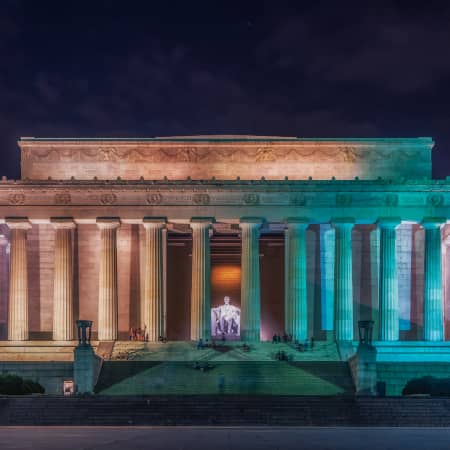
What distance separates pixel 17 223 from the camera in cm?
7431

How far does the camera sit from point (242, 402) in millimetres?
52719

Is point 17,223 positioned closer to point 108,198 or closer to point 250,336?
point 108,198

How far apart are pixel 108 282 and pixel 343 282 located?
18.8 meters

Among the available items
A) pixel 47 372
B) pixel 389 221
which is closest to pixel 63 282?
pixel 47 372

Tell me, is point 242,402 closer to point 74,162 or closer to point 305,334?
point 305,334

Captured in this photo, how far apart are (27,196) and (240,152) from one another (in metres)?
18.2

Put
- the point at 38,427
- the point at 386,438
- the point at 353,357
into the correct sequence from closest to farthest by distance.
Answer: the point at 386,438 < the point at 38,427 < the point at 353,357

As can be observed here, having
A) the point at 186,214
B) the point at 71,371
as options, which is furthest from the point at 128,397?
the point at 186,214

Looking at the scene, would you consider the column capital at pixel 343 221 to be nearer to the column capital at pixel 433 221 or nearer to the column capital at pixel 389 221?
the column capital at pixel 389 221

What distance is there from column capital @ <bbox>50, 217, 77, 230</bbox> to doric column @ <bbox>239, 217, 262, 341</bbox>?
13551 mm

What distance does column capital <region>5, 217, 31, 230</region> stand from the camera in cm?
7412

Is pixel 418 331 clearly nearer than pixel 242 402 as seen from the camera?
No

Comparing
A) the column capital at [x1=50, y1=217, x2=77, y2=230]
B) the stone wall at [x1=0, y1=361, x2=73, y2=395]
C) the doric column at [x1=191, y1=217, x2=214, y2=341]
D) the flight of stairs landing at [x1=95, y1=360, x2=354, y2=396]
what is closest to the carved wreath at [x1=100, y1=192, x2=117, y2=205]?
the column capital at [x1=50, y1=217, x2=77, y2=230]

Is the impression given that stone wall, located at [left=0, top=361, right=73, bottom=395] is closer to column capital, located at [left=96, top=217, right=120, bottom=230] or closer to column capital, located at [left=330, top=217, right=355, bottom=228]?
column capital, located at [left=96, top=217, right=120, bottom=230]
